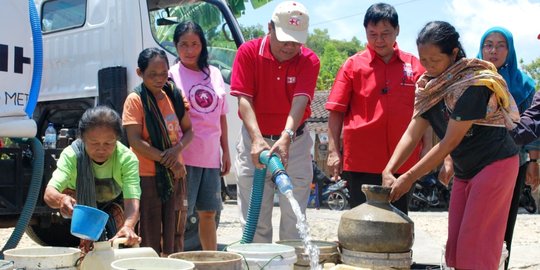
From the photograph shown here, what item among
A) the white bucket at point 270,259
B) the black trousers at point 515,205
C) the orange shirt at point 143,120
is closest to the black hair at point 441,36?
the white bucket at point 270,259

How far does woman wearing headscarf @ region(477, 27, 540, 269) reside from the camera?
14.6 feet

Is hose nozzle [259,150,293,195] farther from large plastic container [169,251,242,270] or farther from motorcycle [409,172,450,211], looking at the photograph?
motorcycle [409,172,450,211]

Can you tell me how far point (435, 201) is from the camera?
16672 millimetres

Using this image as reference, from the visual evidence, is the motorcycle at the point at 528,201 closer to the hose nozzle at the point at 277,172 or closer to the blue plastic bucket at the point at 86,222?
the hose nozzle at the point at 277,172

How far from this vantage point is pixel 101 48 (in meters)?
6.04

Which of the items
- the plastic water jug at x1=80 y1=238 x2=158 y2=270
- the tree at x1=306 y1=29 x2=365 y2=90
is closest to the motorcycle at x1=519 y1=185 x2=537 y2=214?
the plastic water jug at x1=80 y1=238 x2=158 y2=270

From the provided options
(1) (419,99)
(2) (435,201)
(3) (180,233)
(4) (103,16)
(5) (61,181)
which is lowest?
(2) (435,201)

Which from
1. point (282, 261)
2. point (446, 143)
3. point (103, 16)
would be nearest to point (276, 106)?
point (446, 143)

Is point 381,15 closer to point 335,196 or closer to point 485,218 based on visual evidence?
point 485,218

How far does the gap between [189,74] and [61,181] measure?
5.08ft

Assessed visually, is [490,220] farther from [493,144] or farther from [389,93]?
[389,93]

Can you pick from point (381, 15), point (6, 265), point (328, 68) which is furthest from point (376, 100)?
point (328, 68)

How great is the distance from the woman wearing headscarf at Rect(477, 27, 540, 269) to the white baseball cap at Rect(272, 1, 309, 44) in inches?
51.6

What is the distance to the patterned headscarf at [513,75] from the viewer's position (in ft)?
14.6
